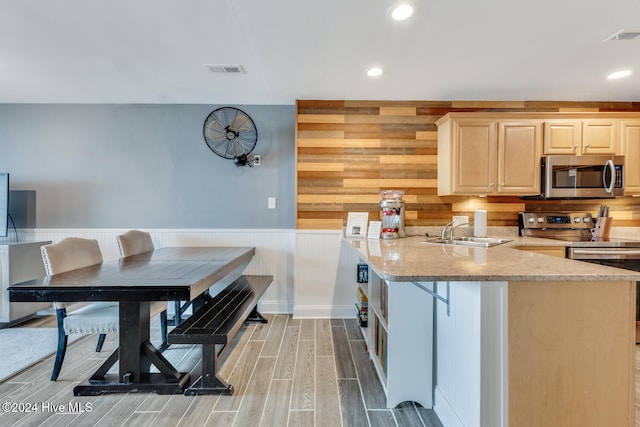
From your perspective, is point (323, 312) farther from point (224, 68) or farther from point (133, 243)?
point (224, 68)

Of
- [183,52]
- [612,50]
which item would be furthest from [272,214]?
[612,50]

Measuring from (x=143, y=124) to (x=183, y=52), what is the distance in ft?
4.63

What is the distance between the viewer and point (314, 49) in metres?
2.22

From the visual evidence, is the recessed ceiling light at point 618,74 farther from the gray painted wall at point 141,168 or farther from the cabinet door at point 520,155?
the gray painted wall at point 141,168

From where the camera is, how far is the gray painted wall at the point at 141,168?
11.1 ft

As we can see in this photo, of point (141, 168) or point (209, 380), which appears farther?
point (141, 168)

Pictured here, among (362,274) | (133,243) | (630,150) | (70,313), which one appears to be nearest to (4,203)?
(133,243)

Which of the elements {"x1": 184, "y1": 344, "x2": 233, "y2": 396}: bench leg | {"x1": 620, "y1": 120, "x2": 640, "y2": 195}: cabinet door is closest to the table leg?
{"x1": 184, "y1": 344, "x2": 233, "y2": 396}: bench leg

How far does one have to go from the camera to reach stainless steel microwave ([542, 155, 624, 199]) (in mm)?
2881

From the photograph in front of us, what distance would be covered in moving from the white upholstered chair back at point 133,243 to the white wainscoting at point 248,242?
41 cm

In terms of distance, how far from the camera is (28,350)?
245cm

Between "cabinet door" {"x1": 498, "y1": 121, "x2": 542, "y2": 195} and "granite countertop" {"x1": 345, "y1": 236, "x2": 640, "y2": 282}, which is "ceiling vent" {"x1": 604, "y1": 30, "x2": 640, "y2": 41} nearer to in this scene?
"cabinet door" {"x1": 498, "y1": 121, "x2": 542, "y2": 195}

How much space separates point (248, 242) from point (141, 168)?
1.41 metres

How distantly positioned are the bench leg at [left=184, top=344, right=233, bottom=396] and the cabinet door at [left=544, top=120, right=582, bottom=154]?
3296 millimetres
